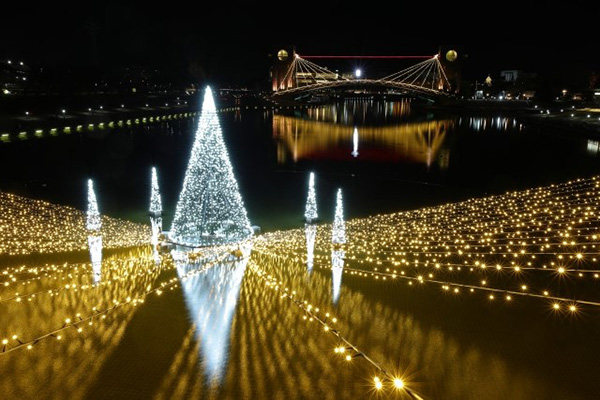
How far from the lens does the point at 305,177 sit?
49.2ft

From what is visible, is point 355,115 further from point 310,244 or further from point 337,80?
point 310,244

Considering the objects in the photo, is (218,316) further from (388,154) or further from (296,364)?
(388,154)

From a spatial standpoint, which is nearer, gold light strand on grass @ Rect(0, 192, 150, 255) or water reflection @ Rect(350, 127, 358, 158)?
gold light strand on grass @ Rect(0, 192, 150, 255)

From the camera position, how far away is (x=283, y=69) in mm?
70062

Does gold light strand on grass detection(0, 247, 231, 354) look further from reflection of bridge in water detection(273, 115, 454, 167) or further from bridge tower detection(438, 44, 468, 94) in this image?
bridge tower detection(438, 44, 468, 94)

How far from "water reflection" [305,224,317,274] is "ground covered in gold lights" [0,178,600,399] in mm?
55

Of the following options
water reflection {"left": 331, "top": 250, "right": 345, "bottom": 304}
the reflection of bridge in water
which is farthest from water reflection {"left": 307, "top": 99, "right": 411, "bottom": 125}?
water reflection {"left": 331, "top": 250, "right": 345, "bottom": 304}

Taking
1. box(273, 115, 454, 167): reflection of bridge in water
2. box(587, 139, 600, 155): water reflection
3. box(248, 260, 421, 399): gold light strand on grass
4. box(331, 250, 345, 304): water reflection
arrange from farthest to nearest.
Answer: box(587, 139, 600, 155): water reflection < box(273, 115, 454, 167): reflection of bridge in water < box(331, 250, 345, 304): water reflection < box(248, 260, 421, 399): gold light strand on grass

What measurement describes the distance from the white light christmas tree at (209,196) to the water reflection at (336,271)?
149cm

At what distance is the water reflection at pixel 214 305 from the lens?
478 cm

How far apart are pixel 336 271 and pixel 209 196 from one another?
2.21 metres

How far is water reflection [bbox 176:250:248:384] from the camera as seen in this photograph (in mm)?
4781

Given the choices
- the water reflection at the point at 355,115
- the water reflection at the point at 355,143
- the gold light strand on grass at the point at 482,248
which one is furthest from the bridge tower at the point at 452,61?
the gold light strand on grass at the point at 482,248

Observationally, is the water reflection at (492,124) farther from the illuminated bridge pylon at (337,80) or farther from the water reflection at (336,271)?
the water reflection at (336,271)
